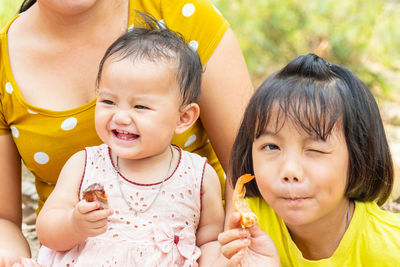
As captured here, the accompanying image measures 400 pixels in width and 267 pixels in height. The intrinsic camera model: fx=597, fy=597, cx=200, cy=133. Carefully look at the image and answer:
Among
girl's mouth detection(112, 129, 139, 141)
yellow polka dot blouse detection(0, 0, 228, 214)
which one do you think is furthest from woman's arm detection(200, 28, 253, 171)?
girl's mouth detection(112, 129, 139, 141)

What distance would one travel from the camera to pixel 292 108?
1.55 metres

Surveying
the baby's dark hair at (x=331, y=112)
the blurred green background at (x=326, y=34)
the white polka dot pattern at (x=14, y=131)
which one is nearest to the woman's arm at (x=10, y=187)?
the white polka dot pattern at (x=14, y=131)

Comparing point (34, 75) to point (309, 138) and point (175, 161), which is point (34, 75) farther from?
point (309, 138)

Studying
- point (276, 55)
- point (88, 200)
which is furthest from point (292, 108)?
point (276, 55)

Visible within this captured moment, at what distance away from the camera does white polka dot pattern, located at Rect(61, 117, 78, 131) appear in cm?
198

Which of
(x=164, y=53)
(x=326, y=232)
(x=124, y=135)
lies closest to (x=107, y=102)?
(x=124, y=135)

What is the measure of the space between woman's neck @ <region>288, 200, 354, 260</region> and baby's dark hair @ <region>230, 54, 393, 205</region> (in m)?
0.06

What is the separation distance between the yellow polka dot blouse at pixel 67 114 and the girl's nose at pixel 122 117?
31 cm

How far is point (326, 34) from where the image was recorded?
453cm

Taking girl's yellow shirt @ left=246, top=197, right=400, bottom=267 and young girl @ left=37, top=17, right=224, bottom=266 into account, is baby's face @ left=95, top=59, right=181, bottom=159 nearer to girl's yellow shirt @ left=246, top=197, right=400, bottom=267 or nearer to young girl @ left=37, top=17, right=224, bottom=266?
young girl @ left=37, top=17, right=224, bottom=266

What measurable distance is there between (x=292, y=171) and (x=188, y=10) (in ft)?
2.60

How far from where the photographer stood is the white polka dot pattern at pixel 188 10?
6.68 feet

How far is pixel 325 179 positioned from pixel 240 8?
11.1ft

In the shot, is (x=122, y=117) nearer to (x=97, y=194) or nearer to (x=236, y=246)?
(x=97, y=194)
